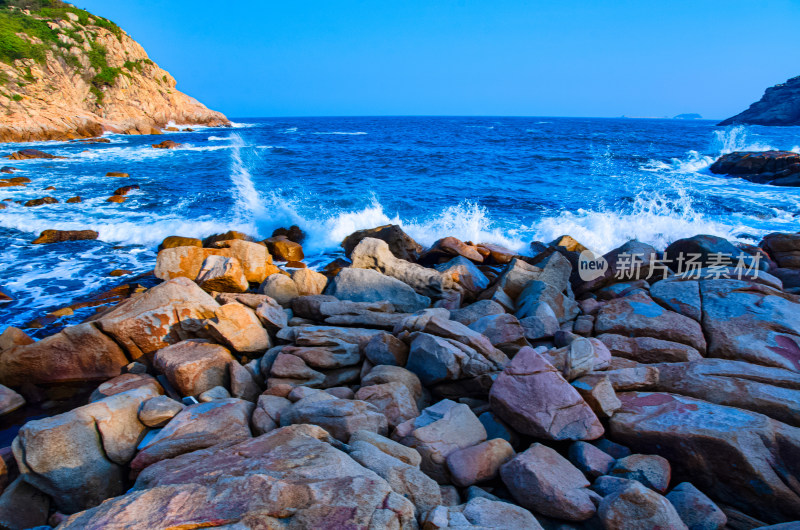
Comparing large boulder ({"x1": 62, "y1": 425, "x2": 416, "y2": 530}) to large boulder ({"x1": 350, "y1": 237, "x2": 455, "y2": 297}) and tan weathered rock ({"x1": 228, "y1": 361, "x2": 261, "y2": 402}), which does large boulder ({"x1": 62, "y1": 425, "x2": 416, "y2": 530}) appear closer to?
tan weathered rock ({"x1": 228, "y1": 361, "x2": 261, "y2": 402})

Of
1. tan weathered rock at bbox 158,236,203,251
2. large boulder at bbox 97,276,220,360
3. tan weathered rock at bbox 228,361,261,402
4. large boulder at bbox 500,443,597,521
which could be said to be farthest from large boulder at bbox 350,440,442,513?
tan weathered rock at bbox 158,236,203,251

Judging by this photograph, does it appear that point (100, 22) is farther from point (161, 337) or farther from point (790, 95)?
point (790, 95)

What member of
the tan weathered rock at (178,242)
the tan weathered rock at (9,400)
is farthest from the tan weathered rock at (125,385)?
the tan weathered rock at (178,242)

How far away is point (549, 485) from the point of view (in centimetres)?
265

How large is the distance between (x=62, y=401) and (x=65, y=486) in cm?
219

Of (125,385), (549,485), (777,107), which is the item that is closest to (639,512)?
(549,485)

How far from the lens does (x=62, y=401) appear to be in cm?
481

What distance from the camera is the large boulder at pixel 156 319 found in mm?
5230

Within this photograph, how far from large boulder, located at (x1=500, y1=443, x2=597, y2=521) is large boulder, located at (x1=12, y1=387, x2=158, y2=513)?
3.05 meters

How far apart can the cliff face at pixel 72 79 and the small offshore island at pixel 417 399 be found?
140 ft

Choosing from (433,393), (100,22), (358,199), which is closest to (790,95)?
(358,199)

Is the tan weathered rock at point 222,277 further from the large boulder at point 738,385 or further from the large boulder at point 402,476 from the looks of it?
the large boulder at point 738,385

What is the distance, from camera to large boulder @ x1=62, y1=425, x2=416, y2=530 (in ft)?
6.49

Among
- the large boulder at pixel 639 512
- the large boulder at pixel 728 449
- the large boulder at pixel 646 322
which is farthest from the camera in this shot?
the large boulder at pixel 646 322
